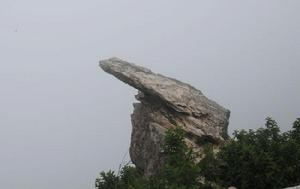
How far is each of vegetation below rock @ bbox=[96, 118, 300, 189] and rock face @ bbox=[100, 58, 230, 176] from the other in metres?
2.73

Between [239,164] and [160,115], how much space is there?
246 inches

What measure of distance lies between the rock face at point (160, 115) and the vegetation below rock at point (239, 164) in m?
2.73

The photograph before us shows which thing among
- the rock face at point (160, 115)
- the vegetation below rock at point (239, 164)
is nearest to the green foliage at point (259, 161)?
the vegetation below rock at point (239, 164)

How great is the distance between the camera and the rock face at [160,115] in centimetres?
2416

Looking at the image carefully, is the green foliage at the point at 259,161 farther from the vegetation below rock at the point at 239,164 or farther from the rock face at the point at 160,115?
the rock face at the point at 160,115

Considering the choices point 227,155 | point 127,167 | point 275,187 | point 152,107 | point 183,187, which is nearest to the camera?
point 183,187

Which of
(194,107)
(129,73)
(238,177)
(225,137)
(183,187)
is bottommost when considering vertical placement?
(183,187)

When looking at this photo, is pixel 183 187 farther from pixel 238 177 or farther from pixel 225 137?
pixel 225 137

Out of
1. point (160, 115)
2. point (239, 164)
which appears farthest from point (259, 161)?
point (160, 115)

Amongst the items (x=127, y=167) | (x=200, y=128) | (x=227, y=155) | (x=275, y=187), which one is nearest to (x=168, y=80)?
(x=200, y=128)

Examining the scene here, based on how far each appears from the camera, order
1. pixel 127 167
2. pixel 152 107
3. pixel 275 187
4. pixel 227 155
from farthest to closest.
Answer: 1. pixel 152 107
2. pixel 127 167
3. pixel 227 155
4. pixel 275 187

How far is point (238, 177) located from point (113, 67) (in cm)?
980

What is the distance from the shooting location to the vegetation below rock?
56.9ft

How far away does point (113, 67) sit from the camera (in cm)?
2580
